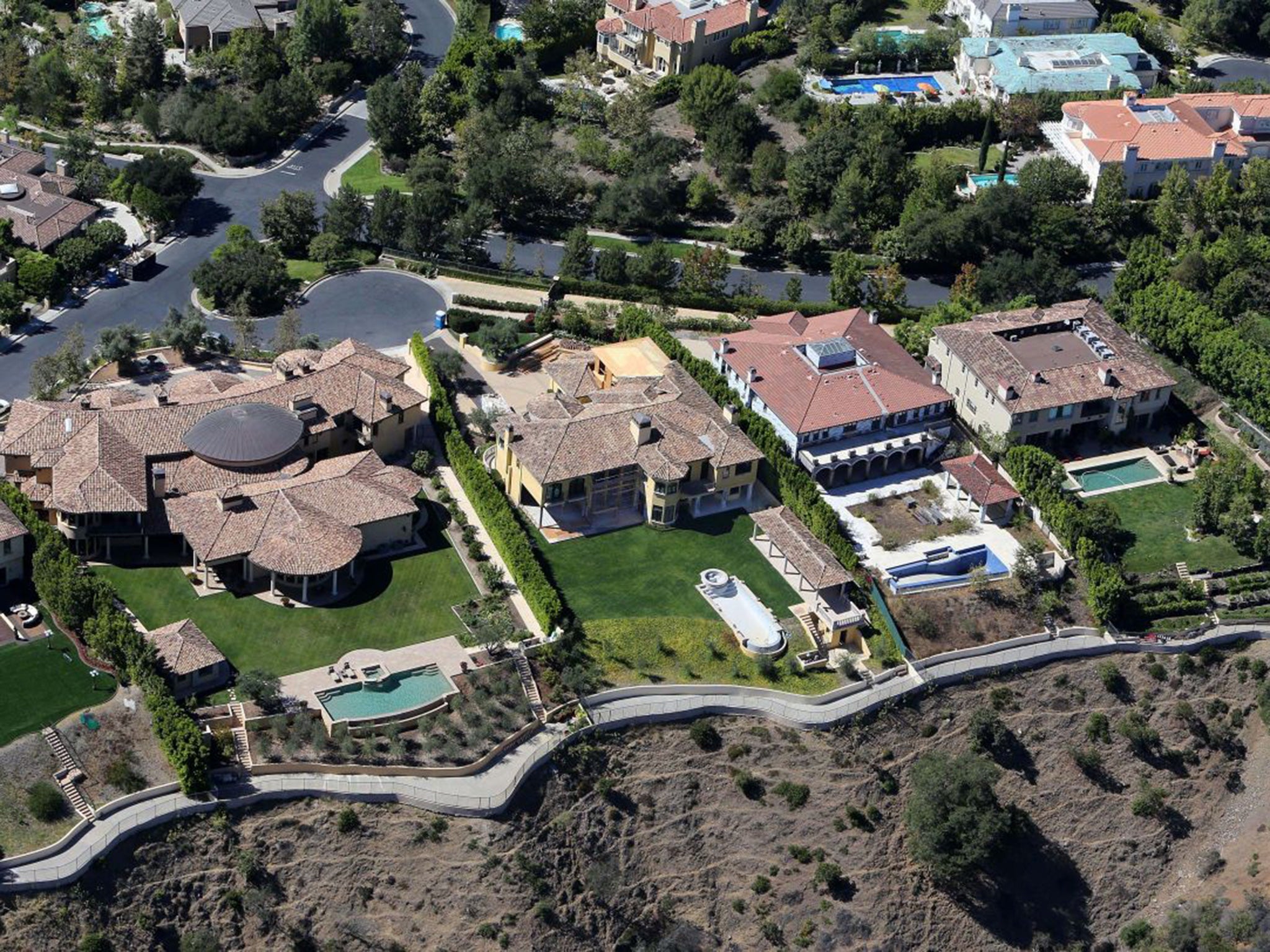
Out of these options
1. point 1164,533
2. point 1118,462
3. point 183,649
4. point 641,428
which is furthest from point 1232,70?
point 183,649

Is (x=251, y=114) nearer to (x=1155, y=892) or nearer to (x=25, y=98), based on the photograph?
(x=25, y=98)

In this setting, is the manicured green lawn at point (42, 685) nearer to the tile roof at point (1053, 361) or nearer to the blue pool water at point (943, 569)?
the blue pool water at point (943, 569)

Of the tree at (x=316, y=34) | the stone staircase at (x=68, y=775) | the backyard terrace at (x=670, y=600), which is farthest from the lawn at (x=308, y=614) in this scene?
the tree at (x=316, y=34)

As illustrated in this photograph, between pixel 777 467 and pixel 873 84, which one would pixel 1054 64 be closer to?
pixel 873 84

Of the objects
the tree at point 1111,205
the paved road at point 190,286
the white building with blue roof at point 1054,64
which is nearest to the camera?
the paved road at point 190,286

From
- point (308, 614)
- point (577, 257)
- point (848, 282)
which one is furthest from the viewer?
point (577, 257)

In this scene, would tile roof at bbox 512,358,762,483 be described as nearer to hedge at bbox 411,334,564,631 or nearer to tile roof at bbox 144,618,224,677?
hedge at bbox 411,334,564,631

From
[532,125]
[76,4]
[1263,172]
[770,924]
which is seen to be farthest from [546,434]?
[76,4]
